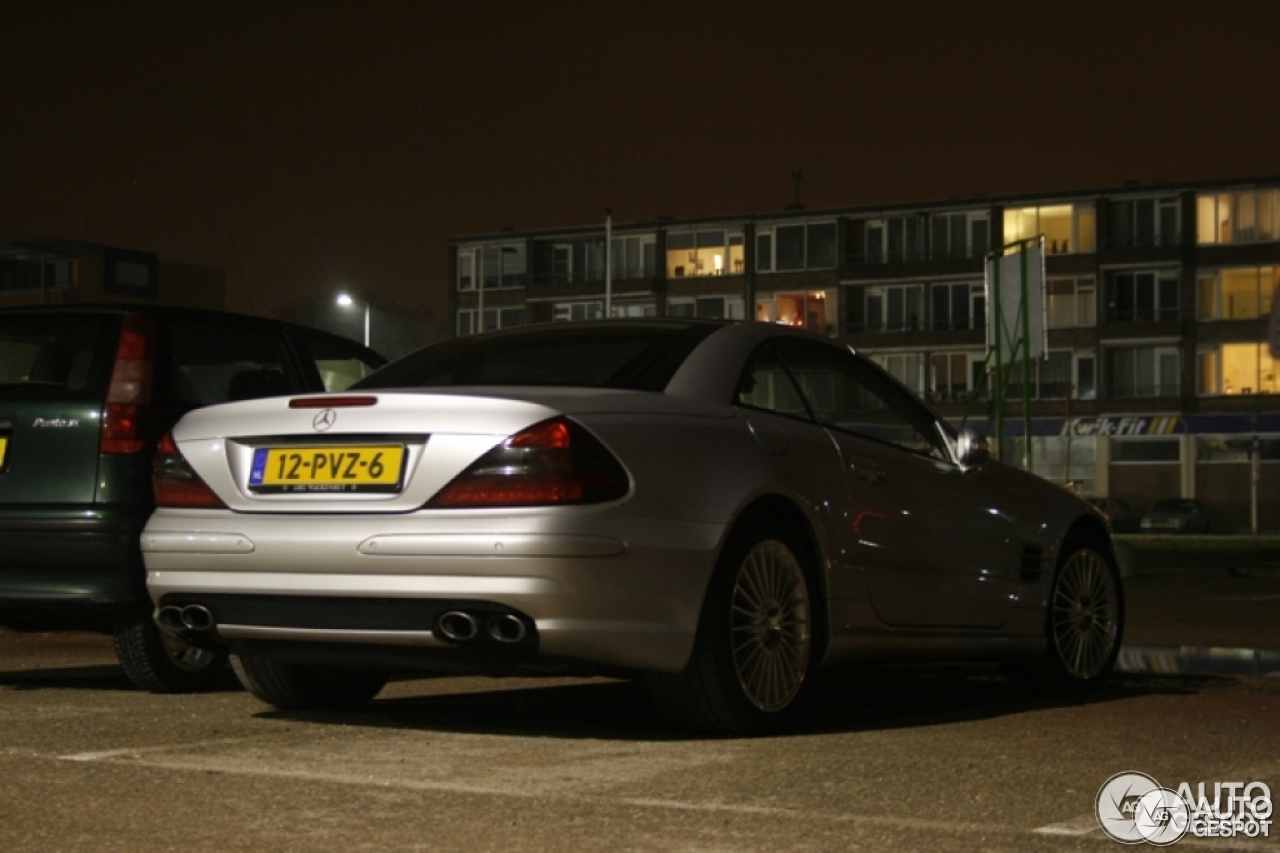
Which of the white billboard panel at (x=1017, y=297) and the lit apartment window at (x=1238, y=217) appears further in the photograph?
the lit apartment window at (x=1238, y=217)

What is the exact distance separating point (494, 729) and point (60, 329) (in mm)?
2965

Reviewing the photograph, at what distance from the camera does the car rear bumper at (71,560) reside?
25.0ft

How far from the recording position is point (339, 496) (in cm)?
620

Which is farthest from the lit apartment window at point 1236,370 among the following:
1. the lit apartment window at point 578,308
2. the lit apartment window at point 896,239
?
the lit apartment window at point 578,308

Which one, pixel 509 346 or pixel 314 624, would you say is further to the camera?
pixel 509 346

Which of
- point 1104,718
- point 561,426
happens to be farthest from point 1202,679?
point 561,426

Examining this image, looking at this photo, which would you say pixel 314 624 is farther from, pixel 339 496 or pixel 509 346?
pixel 509 346

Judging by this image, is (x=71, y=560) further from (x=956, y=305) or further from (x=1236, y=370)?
(x=956, y=305)

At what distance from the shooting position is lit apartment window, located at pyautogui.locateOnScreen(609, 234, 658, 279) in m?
93.3

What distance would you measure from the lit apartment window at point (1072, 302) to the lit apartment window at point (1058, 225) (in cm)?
131

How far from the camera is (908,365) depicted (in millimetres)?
86750

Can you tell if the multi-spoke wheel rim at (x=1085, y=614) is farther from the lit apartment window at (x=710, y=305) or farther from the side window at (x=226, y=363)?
the lit apartment window at (x=710, y=305)

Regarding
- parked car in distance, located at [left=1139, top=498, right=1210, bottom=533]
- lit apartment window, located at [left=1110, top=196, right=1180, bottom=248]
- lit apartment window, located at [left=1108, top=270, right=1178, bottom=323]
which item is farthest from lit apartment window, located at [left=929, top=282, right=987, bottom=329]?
parked car in distance, located at [left=1139, top=498, right=1210, bottom=533]

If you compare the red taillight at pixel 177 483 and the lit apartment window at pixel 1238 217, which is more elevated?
the lit apartment window at pixel 1238 217
